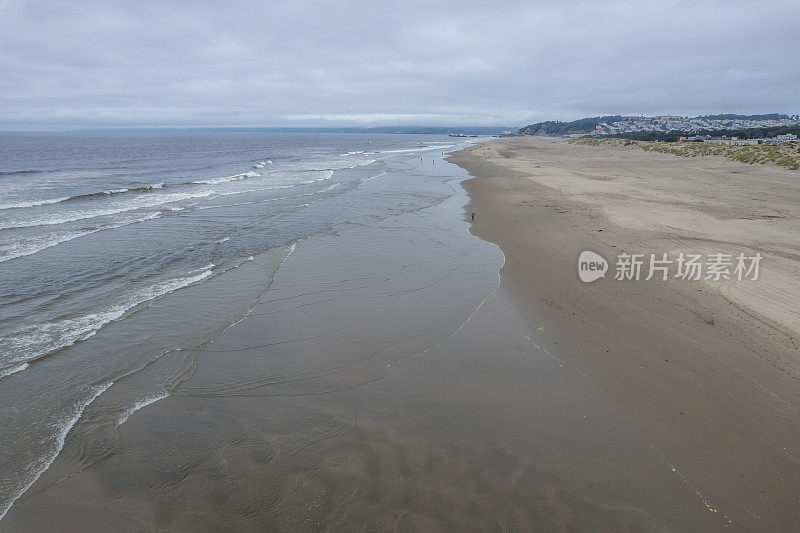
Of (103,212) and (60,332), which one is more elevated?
(103,212)

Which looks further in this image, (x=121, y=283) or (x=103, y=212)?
(x=103, y=212)

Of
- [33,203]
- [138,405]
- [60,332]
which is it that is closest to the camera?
[138,405]

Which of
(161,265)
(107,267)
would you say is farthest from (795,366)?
(107,267)

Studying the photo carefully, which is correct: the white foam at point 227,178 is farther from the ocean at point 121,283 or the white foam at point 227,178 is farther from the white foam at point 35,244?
the white foam at point 35,244

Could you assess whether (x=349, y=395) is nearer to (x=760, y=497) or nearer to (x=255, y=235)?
(x=760, y=497)

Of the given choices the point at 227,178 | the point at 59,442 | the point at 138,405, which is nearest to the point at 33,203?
the point at 227,178

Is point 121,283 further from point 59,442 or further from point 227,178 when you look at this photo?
point 227,178

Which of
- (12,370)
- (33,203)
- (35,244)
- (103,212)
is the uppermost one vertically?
(33,203)
